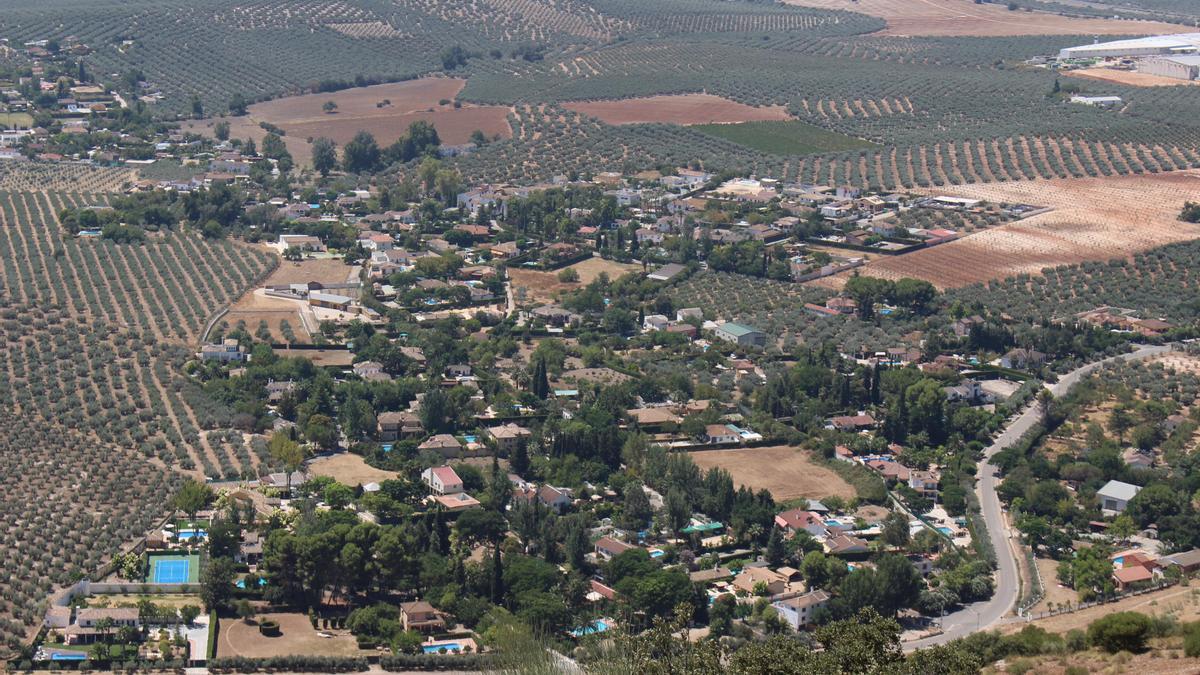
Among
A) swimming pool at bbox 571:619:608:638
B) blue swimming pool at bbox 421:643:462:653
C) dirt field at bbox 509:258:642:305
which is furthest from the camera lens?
dirt field at bbox 509:258:642:305

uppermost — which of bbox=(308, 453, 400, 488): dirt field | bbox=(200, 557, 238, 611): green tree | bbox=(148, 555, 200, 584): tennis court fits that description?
bbox=(200, 557, 238, 611): green tree

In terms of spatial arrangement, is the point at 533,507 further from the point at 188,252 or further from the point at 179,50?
the point at 179,50

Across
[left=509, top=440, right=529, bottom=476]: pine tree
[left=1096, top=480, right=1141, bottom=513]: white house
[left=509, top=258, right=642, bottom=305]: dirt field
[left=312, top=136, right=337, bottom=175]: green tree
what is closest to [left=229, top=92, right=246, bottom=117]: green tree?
[left=312, top=136, right=337, bottom=175]: green tree

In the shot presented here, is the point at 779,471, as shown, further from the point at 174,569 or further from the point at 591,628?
the point at 174,569

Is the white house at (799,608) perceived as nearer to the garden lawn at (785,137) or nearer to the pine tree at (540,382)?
the pine tree at (540,382)

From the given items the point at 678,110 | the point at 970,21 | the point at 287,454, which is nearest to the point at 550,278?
the point at 287,454

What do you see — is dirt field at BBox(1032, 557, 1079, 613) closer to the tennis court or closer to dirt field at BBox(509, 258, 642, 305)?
the tennis court
